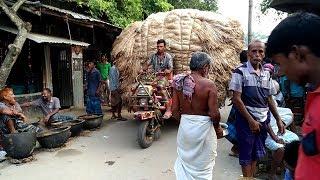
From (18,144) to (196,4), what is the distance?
1711cm

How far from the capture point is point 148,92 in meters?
7.52

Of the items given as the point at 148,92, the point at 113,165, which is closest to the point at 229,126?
the point at 113,165

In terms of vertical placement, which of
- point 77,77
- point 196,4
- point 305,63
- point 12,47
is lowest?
point 77,77

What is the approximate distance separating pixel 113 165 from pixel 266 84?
302 cm

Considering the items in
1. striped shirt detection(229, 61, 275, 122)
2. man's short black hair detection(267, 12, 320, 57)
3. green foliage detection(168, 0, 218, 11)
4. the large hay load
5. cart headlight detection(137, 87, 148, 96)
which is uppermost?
green foliage detection(168, 0, 218, 11)

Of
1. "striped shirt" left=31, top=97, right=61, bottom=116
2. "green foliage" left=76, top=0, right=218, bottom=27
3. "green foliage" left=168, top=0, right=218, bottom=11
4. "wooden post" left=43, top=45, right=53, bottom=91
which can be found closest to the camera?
"striped shirt" left=31, top=97, right=61, bottom=116

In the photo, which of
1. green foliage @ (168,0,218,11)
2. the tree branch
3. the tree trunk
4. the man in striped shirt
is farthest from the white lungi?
green foliage @ (168,0,218,11)

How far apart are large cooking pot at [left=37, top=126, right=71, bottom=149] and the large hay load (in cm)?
211

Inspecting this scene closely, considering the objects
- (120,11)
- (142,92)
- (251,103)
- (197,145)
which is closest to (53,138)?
(142,92)

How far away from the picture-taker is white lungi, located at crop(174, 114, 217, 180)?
411 centimetres

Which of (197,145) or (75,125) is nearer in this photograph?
(197,145)

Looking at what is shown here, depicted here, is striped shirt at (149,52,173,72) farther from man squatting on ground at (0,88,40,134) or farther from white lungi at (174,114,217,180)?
white lungi at (174,114,217,180)

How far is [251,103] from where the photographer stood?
14.6 ft

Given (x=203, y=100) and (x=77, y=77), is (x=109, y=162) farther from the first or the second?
(x=77, y=77)
